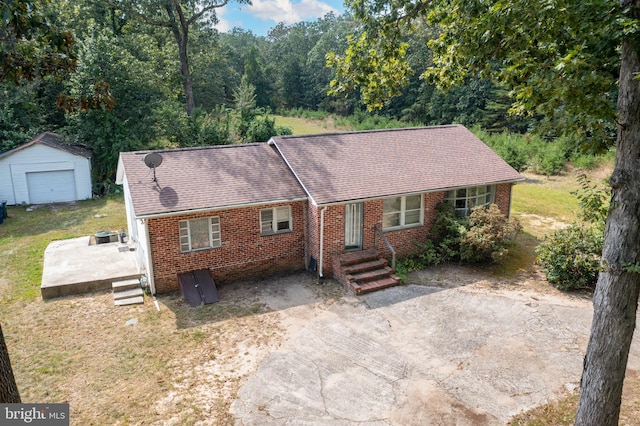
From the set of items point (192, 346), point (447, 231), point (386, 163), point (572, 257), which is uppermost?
point (386, 163)

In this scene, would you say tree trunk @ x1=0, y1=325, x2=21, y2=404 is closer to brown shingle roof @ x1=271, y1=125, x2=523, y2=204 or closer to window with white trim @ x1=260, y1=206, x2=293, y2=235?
window with white trim @ x1=260, y1=206, x2=293, y2=235

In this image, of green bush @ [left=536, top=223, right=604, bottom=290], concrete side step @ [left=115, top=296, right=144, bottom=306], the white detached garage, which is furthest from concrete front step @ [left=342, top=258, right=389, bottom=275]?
the white detached garage

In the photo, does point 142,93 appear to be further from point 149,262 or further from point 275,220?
point 149,262

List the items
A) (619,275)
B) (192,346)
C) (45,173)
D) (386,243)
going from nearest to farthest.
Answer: (619,275), (192,346), (386,243), (45,173)

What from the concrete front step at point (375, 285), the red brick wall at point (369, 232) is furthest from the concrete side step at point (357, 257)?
the concrete front step at point (375, 285)

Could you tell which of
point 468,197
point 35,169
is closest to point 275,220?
point 468,197

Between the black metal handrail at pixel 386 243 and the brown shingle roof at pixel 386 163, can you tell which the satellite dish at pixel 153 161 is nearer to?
the brown shingle roof at pixel 386 163
